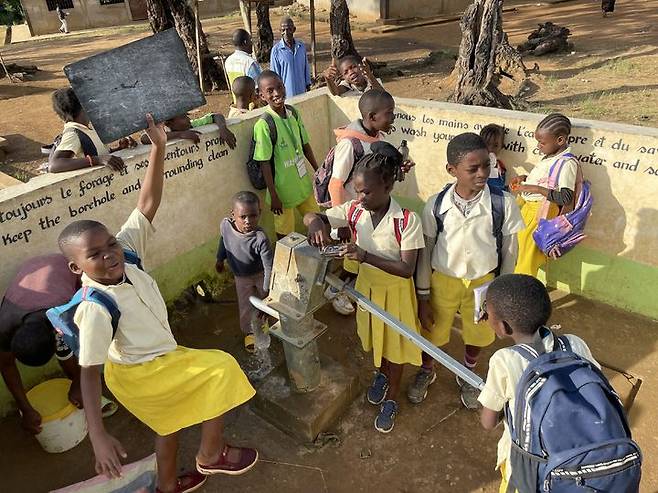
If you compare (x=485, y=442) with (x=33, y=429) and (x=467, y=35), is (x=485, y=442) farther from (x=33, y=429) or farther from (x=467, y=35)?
(x=467, y=35)

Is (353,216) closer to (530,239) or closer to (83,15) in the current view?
(530,239)

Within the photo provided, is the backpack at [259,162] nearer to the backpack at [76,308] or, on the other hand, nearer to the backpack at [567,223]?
the backpack at [76,308]

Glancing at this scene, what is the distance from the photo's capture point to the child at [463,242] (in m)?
2.67

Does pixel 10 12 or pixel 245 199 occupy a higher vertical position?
pixel 10 12

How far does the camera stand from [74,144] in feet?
11.1

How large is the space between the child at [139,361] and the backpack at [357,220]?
994 mm

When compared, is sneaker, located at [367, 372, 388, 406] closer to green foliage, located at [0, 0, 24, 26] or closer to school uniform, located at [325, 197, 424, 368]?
school uniform, located at [325, 197, 424, 368]

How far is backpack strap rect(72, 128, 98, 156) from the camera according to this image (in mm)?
3432

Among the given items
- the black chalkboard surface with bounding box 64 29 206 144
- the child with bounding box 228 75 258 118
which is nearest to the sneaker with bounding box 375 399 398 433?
the black chalkboard surface with bounding box 64 29 206 144

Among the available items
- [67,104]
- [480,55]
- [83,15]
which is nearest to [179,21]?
[480,55]

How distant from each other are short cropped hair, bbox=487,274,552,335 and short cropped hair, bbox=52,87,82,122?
299 cm

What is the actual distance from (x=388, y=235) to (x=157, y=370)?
1340mm

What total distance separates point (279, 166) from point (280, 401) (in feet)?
6.37

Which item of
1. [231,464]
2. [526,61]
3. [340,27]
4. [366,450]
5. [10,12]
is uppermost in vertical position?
[10,12]
